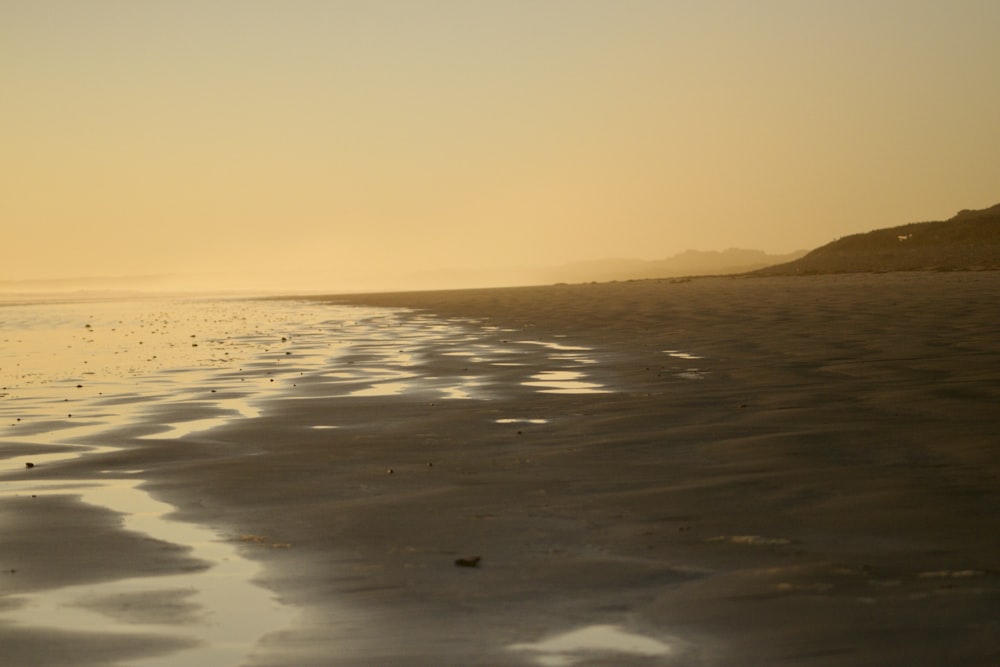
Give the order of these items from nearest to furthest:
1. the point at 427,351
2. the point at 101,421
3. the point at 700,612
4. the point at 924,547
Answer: the point at 700,612 < the point at 924,547 < the point at 101,421 < the point at 427,351

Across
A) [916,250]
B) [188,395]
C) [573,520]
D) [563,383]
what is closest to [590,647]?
[573,520]

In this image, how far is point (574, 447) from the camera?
301 inches

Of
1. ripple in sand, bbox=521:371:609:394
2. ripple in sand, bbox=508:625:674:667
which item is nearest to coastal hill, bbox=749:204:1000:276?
ripple in sand, bbox=521:371:609:394

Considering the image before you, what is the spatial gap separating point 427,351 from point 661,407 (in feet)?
27.0

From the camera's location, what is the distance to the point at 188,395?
39.1ft

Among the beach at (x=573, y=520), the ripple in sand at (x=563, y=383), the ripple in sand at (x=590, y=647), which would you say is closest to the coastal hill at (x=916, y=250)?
the ripple in sand at (x=563, y=383)

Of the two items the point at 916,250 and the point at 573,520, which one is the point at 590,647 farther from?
the point at 916,250

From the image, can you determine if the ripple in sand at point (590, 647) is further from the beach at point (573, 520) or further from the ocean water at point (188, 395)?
the ocean water at point (188, 395)

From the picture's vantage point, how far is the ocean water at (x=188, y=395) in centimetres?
422

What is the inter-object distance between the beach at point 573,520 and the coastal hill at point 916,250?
123 feet

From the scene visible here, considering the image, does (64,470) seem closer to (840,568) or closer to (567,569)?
(567,569)

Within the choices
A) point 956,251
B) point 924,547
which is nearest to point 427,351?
point 924,547

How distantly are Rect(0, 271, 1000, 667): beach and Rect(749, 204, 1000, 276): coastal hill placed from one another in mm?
37382

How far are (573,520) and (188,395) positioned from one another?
7.32 meters
